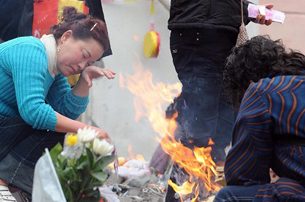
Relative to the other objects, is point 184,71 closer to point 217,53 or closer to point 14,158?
point 217,53

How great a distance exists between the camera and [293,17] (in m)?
6.27

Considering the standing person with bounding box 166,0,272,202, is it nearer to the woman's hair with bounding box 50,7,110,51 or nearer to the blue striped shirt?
the woman's hair with bounding box 50,7,110,51

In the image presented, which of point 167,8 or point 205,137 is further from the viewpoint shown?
point 167,8

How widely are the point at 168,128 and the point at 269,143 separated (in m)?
2.41

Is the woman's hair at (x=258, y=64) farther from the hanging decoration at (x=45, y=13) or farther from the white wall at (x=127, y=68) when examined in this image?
the white wall at (x=127, y=68)

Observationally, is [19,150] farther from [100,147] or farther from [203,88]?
[203,88]

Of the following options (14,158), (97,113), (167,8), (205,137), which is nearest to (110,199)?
(14,158)

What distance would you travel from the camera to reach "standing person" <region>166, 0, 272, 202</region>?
167 inches

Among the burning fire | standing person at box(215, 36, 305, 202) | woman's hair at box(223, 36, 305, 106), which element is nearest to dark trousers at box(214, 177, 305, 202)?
standing person at box(215, 36, 305, 202)

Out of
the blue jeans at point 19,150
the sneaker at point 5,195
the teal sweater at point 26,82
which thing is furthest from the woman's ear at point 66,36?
the sneaker at point 5,195

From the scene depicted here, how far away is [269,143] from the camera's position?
242 centimetres

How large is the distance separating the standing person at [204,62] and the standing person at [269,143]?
67.6 inches

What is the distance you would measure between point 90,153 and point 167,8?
3.61 metres

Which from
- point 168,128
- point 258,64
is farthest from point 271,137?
point 168,128
